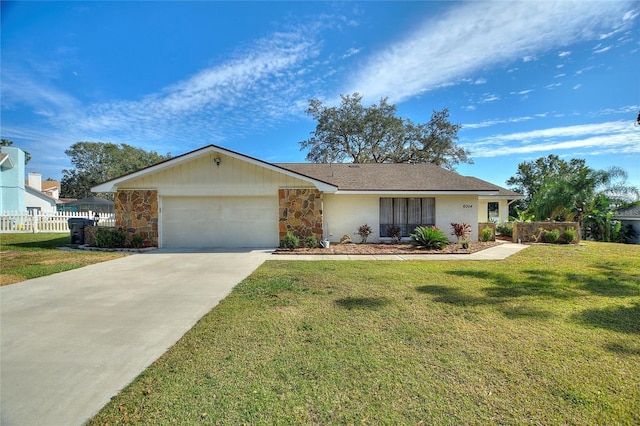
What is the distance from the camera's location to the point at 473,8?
8.88 meters

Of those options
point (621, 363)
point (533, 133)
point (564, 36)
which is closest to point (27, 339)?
point (621, 363)

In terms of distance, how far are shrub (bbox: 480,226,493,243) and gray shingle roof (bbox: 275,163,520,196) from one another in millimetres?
2046

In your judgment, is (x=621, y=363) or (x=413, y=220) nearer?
(x=621, y=363)

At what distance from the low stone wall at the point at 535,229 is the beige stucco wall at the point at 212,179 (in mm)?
10462

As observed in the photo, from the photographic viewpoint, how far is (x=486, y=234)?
14.1 meters

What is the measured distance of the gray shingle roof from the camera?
13.0 metres

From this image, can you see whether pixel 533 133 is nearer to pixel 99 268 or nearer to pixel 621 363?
pixel 621 363

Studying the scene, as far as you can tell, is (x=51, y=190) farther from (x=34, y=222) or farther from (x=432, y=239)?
(x=432, y=239)

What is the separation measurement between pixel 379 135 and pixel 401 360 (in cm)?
2631

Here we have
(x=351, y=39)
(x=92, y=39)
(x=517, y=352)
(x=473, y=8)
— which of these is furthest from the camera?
(x=351, y=39)

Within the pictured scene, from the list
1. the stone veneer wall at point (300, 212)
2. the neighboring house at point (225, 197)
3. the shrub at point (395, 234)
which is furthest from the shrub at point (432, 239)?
the stone veneer wall at point (300, 212)

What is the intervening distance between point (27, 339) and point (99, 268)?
4.98 metres

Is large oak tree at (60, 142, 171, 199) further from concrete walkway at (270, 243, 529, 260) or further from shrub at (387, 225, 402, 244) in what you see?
concrete walkway at (270, 243, 529, 260)

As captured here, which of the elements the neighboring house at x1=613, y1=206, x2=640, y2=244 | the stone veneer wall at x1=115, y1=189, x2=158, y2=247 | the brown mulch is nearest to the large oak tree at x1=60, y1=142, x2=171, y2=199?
the stone veneer wall at x1=115, y1=189, x2=158, y2=247
